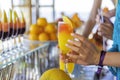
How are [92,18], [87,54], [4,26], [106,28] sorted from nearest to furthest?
[87,54]
[4,26]
[106,28]
[92,18]

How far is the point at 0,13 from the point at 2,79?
0.30m

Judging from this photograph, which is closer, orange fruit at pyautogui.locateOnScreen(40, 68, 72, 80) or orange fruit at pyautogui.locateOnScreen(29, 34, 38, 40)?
orange fruit at pyautogui.locateOnScreen(40, 68, 72, 80)

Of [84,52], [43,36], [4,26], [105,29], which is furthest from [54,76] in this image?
[43,36]

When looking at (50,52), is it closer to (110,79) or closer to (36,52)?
(36,52)

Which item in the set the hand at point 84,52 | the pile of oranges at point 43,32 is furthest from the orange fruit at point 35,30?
the hand at point 84,52

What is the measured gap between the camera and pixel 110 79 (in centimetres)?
115

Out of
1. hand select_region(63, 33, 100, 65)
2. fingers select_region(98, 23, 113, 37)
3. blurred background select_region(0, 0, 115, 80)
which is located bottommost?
blurred background select_region(0, 0, 115, 80)

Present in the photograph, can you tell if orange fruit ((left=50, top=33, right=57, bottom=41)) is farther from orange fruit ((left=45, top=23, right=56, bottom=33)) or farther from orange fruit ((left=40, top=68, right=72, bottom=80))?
orange fruit ((left=40, top=68, right=72, bottom=80))

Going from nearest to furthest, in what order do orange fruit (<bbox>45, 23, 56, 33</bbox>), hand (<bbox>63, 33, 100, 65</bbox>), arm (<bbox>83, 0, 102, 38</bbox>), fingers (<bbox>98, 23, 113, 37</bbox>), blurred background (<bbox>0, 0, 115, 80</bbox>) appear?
1. hand (<bbox>63, 33, 100, 65</bbox>)
2. blurred background (<bbox>0, 0, 115, 80</bbox>)
3. fingers (<bbox>98, 23, 113, 37</bbox>)
4. arm (<bbox>83, 0, 102, 38</bbox>)
5. orange fruit (<bbox>45, 23, 56, 33</bbox>)

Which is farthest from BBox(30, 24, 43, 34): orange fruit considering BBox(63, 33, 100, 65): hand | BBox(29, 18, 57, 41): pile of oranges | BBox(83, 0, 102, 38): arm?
BBox(63, 33, 100, 65): hand

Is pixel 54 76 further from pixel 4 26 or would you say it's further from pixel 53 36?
pixel 53 36

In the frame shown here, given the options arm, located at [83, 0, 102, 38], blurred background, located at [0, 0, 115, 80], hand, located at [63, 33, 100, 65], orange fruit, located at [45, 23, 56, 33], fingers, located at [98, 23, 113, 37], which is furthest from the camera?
orange fruit, located at [45, 23, 56, 33]

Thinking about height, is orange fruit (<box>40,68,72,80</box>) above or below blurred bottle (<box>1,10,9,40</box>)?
below

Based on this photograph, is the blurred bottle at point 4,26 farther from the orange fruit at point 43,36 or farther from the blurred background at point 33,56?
the orange fruit at point 43,36
